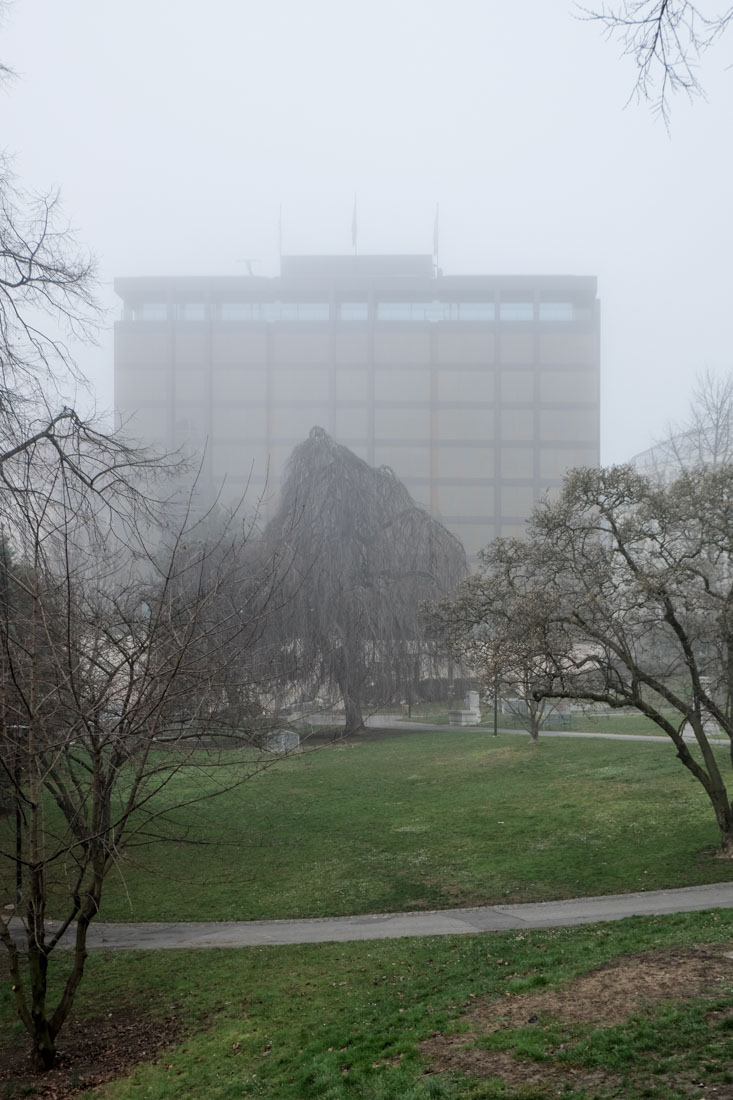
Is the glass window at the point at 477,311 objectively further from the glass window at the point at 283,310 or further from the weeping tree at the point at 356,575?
the weeping tree at the point at 356,575

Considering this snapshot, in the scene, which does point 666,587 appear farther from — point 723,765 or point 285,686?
point 285,686

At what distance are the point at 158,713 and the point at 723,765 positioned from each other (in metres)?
16.9

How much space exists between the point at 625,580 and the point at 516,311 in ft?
245

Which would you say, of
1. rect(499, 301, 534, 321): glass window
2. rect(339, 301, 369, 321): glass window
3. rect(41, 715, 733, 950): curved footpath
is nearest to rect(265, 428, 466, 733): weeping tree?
rect(41, 715, 733, 950): curved footpath

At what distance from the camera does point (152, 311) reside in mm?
85438

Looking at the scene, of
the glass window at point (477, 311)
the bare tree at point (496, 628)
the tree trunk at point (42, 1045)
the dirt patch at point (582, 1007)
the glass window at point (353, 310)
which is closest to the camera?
the dirt patch at point (582, 1007)

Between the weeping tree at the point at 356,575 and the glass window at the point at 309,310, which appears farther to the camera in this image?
the glass window at the point at 309,310

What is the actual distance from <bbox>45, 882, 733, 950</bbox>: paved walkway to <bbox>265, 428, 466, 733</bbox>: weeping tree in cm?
1562

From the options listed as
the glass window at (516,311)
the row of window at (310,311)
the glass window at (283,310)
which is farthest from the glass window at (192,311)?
the glass window at (516,311)

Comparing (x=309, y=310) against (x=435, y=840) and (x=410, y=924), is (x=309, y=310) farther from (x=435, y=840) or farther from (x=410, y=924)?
(x=410, y=924)

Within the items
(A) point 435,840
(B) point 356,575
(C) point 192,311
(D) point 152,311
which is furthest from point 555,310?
(A) point 435,840

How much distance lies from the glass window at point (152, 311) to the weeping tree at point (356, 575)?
5500 cm

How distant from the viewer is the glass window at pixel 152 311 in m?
85.3

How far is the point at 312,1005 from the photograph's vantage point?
8.72 metres
